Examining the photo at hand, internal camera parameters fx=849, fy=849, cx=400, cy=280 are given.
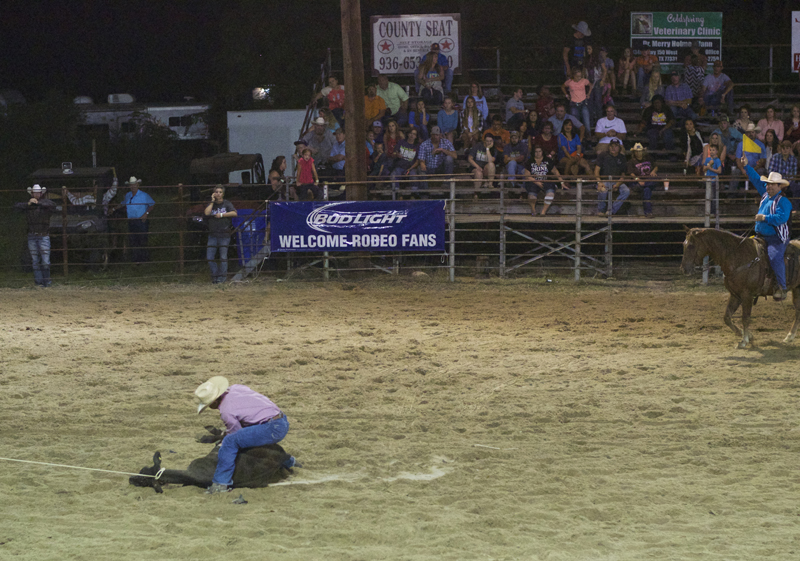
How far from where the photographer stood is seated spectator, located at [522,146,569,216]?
16.3m

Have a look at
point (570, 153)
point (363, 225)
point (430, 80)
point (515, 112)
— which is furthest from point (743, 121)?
point (363, 225)

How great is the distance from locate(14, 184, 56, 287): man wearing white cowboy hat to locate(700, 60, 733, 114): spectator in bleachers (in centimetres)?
1477

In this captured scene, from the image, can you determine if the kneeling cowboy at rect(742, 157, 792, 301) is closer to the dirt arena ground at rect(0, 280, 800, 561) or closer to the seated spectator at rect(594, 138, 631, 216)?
the dirt arena ground at rect(0, 280, 800, 561)

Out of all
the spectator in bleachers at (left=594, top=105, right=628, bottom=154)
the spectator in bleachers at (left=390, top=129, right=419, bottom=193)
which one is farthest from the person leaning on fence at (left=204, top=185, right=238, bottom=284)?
the spectator in bleachers at (left=594, top=105, right=628, bottom=154)

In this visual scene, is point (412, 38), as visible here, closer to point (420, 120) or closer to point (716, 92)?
point (420, 120)

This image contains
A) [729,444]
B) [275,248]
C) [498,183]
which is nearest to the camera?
[729,444]

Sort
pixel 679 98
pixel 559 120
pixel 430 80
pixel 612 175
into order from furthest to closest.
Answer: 1. pixel 430 80
2. pixel 679 98
3. pixel 559 120
4. pixel 612 175

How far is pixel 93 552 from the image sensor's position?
197 inches

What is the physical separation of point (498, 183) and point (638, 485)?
1160 centimetres

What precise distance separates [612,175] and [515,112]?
10.9ft

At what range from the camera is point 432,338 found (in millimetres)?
11117

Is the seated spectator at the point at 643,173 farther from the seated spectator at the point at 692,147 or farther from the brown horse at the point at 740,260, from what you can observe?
the brown horse at the point at 740,260

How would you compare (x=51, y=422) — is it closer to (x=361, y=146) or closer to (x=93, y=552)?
(x=93, y=552)

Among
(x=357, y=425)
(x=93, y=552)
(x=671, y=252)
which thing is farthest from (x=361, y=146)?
(x=93, y=552)
